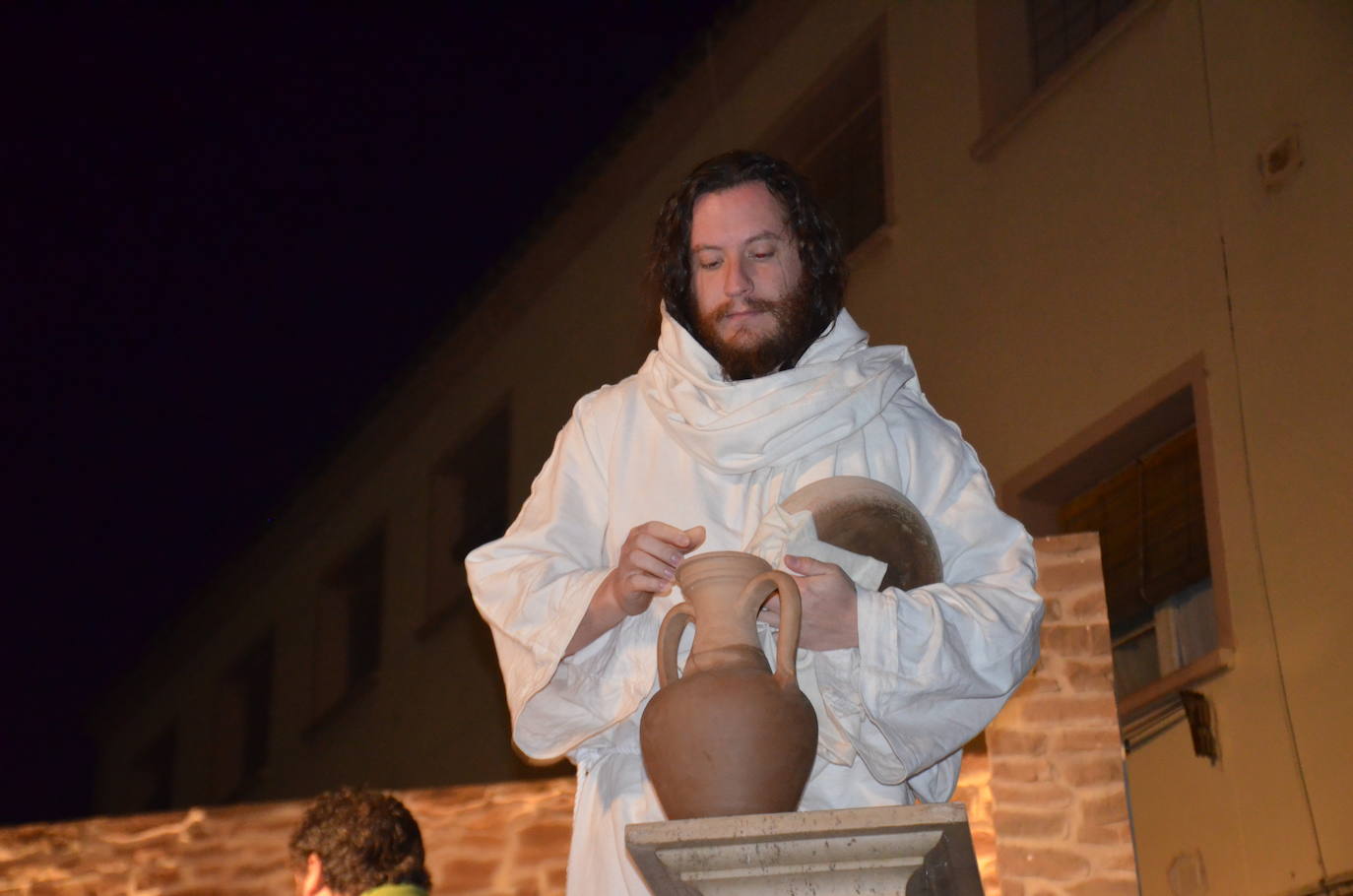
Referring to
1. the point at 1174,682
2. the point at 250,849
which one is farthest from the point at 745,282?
the point at 1174,682

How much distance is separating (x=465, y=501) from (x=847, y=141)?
215 inches

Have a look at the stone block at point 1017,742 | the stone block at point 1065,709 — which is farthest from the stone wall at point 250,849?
the stone block at point 1065,709

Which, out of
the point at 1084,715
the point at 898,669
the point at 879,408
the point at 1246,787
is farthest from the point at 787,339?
the point at 1246,787

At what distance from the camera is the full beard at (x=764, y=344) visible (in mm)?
2887

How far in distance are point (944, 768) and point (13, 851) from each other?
5739 millimetres

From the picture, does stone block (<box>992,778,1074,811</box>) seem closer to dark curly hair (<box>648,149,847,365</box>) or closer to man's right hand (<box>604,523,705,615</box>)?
dark curly hair (<box>648,149,847,365</box>)

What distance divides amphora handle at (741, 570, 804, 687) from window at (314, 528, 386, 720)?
1450 centimetres

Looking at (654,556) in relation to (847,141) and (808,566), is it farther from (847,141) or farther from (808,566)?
(847,141)

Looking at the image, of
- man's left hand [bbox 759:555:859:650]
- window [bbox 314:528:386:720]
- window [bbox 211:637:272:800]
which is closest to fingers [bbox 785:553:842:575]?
man's left hand [bbox 759:555:859:650]

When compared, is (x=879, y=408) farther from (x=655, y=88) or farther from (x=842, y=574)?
(x=655, y=88)

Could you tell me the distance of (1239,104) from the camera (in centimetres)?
853

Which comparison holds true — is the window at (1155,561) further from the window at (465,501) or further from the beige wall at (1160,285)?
the window at (465,501)

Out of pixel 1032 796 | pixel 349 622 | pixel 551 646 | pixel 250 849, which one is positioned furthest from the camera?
pixel 349 622

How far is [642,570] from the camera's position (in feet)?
8.45
